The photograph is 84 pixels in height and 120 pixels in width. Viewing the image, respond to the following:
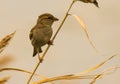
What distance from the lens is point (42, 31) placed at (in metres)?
0.72

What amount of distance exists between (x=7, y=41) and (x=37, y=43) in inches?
10.8

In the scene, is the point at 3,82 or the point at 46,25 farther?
the point at 46,25

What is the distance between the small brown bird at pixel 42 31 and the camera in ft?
2.26

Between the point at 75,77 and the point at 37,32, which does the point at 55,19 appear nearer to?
the point at 37,32

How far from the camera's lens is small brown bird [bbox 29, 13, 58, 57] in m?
0.69

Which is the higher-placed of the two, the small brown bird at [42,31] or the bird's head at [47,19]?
the bird's head at [47,19]

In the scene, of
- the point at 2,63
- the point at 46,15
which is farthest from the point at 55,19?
the point at 2,63

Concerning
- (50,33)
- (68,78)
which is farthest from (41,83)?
(50,33)

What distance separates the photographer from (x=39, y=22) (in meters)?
0.73

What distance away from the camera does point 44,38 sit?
691 millimetres

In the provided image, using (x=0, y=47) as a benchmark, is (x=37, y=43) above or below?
below

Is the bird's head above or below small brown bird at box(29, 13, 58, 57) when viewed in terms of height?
above

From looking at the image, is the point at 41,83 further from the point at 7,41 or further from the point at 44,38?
the point at 44,38

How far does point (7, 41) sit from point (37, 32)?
28 cm
